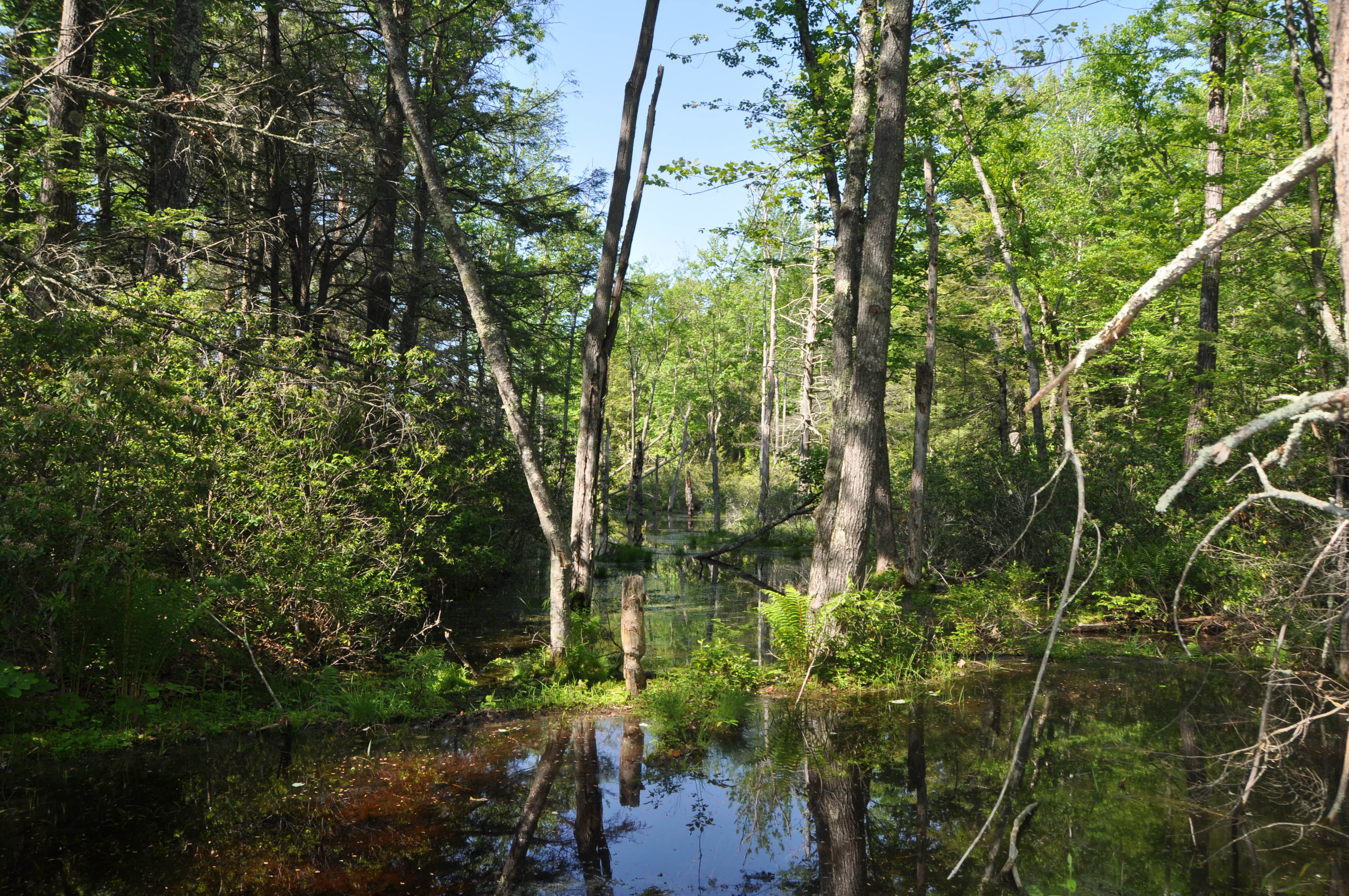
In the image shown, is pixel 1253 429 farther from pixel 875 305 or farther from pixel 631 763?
pixel 875 305

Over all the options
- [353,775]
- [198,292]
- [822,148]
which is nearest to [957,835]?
[353,775]

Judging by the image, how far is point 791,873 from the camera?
4.69 m

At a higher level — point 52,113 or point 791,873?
point 52,113

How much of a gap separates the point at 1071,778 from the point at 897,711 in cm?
223

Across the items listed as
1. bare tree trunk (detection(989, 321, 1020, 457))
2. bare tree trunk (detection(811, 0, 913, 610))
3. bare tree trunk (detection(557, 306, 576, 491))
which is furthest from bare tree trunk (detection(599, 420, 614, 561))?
bare tree trunk (detection(989, 321, 1020, 457))

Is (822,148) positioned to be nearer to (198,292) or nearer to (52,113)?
(198,292)

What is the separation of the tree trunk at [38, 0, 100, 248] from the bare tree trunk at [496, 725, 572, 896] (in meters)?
7.06

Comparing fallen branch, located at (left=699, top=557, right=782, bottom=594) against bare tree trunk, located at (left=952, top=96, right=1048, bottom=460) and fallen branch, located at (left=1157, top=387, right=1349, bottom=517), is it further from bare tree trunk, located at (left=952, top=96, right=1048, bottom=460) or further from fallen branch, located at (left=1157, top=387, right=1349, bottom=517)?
fallen branch, located at (left=1157, top=387, right=1349, bottom=517)

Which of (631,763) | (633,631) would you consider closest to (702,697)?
(633,631)

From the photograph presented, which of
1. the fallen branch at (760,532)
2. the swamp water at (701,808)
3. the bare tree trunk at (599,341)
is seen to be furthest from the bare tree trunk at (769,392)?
the swamp water at (701,808)

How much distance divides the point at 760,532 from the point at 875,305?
11.7m

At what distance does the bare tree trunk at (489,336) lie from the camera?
897 cm

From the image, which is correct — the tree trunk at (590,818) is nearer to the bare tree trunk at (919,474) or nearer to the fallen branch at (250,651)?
the fallen branch at (250,651)

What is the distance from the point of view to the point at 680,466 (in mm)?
45906
